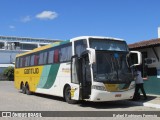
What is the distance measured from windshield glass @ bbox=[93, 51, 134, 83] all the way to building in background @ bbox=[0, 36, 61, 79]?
51.4m

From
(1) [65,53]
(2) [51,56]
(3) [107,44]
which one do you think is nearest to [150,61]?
(3) [107,44]

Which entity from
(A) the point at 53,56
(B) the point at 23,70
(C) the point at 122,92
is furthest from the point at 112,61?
(B) the point at 23,70

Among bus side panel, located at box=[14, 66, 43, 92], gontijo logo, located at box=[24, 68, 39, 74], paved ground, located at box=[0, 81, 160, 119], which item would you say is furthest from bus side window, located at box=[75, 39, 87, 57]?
gontijo logo, located at box=[24, 68, 39, 74]

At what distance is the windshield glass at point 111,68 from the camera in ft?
47.2

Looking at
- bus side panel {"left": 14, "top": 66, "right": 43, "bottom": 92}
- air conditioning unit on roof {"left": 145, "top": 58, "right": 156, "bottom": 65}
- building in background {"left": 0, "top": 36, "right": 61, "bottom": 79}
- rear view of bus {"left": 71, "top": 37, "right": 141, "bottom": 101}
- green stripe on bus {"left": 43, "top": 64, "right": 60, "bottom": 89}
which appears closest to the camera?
rear view of bus {"left": 71, "top": 37, "right": 141, "bottom": 101}

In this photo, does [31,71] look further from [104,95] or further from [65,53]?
[104,95]

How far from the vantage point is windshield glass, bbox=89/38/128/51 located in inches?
591

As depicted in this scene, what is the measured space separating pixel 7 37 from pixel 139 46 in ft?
261

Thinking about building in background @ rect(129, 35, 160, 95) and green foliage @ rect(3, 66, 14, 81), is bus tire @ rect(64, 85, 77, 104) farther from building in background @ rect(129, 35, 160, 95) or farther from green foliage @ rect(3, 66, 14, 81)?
green foliage @ rect(3, 66, 14, 81)

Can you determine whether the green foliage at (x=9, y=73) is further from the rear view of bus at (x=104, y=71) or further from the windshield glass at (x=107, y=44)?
the windshield glass at (x=107, y=44)

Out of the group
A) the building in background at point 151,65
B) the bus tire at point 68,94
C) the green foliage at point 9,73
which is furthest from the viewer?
the green foliage at point 9,73

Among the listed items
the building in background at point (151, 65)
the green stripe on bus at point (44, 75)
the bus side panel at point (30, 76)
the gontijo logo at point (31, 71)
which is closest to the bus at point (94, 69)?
the green stripe on bus at point (44, 75)

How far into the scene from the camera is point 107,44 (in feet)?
50.3

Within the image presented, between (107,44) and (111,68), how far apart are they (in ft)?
4.23
